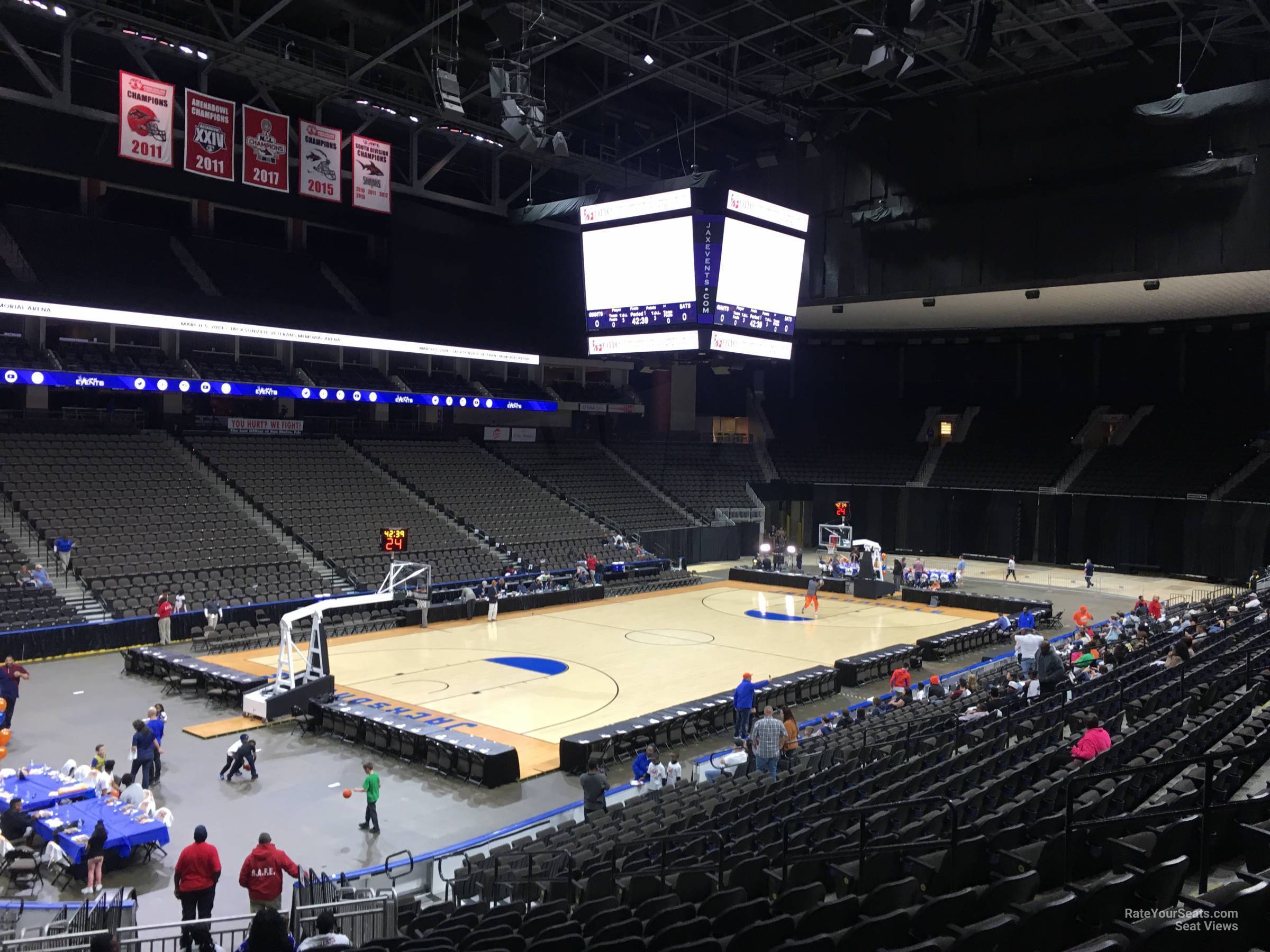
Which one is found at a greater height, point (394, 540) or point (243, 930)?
point (394, 540)

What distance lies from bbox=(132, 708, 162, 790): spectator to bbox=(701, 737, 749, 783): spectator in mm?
8363

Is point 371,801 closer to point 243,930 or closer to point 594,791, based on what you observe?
point 594,791

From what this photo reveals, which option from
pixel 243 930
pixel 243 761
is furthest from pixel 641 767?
pixel 243 930

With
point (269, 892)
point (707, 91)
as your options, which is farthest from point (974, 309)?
point (269, 892)

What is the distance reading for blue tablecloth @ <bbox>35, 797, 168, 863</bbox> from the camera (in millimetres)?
11367

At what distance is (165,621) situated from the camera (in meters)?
24.6

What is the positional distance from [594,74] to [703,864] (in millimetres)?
31712

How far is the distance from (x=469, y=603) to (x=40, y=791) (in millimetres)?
17821

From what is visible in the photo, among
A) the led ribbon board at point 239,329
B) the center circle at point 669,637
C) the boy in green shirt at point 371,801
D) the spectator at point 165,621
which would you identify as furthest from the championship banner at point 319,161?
the boy in green shirt at point 371,801

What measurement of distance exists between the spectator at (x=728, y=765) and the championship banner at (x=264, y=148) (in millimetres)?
23438

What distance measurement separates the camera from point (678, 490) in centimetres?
4750

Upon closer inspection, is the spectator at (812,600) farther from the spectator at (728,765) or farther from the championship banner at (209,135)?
the championship banner at (209,135)

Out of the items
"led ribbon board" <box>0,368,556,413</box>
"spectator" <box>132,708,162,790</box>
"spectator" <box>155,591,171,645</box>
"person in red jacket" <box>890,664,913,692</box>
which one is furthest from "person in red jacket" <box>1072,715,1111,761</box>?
A: "led ribbon board" <box>0,368,556,413</box>

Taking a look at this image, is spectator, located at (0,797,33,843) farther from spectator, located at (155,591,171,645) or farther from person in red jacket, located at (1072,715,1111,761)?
spectator, located at (155,591,171,645)
